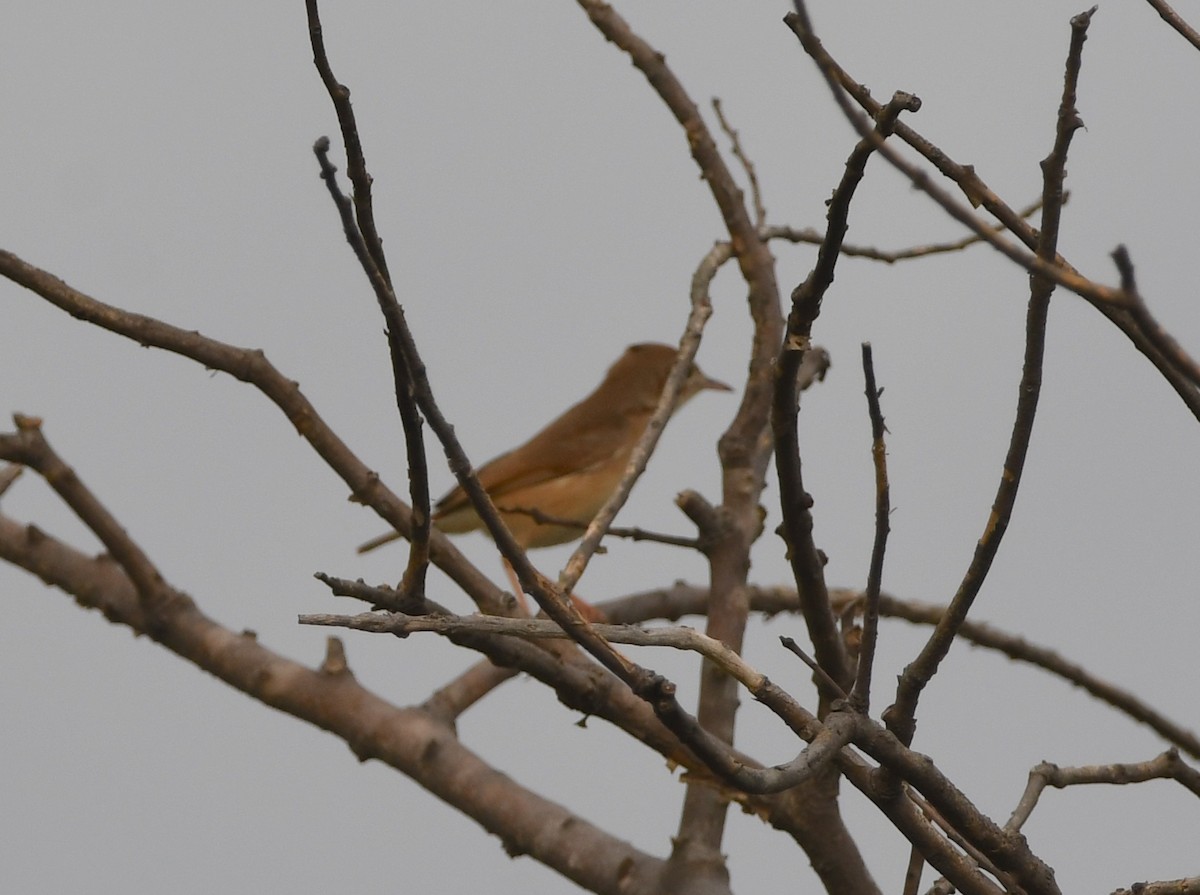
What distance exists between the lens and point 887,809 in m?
1.87

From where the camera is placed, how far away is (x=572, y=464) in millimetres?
6219

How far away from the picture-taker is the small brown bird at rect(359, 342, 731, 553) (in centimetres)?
587

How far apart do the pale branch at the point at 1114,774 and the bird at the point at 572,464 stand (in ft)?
11.2

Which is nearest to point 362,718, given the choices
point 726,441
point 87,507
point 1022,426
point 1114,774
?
point 87,507

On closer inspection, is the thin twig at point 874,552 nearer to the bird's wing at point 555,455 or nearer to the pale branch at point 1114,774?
the pale branch at point 1114,774

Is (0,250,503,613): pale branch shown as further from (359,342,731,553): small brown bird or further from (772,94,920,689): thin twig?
(359,342,731,553): small brown bird

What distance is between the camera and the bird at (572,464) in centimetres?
586

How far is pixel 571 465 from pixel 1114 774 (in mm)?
4042

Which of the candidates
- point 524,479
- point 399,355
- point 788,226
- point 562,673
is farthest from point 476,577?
point 524,479

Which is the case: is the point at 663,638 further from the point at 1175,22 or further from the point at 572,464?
the point at 572,464

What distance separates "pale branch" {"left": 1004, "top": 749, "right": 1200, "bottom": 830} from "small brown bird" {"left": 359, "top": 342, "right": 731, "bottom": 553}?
3.42m

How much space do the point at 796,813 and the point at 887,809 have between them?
3.88 feet

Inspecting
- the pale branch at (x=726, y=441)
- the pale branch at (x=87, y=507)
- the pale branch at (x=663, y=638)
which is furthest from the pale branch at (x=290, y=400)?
the pale branch at (x=663, y=638)

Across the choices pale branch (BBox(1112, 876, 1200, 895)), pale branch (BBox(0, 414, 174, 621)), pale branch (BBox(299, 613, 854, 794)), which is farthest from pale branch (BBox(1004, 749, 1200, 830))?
pale branch (BBox(0, 414, 174, 621))
